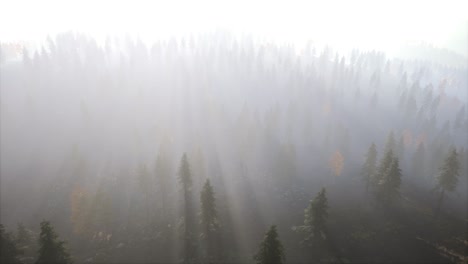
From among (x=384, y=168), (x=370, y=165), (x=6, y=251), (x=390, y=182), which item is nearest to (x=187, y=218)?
(x=6, y=251)

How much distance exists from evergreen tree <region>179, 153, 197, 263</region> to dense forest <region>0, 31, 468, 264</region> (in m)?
0.26

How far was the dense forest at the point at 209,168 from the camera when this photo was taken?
49719 mm

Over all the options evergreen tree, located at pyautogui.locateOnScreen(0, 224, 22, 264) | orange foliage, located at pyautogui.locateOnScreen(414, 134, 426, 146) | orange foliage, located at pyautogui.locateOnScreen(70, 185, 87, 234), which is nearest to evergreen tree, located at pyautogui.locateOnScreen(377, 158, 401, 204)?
orange foliage, located at pyautogui.locateOnScreen(70, 185, 87, 234)

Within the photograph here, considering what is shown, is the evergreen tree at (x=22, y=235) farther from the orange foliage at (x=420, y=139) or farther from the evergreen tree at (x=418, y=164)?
the orange foliage at (x=420, y=139)

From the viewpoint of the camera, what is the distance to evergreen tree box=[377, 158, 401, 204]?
183 feet

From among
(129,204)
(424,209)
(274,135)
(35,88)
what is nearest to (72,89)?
(35,88)

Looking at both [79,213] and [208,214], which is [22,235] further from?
[208,214]

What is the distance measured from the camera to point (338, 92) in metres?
132

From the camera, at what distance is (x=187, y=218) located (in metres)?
56.9

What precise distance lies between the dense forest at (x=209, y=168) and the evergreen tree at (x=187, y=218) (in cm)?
26

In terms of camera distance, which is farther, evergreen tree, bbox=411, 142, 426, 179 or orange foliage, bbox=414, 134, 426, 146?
orange foliage, bbox=414, 134, 426, 146

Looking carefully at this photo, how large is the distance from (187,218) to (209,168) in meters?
20.7

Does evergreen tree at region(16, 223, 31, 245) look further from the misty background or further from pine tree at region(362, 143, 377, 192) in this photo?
pine tree at region(362, 143, 377, 192)

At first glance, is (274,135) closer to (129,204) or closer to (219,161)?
(219,161)
